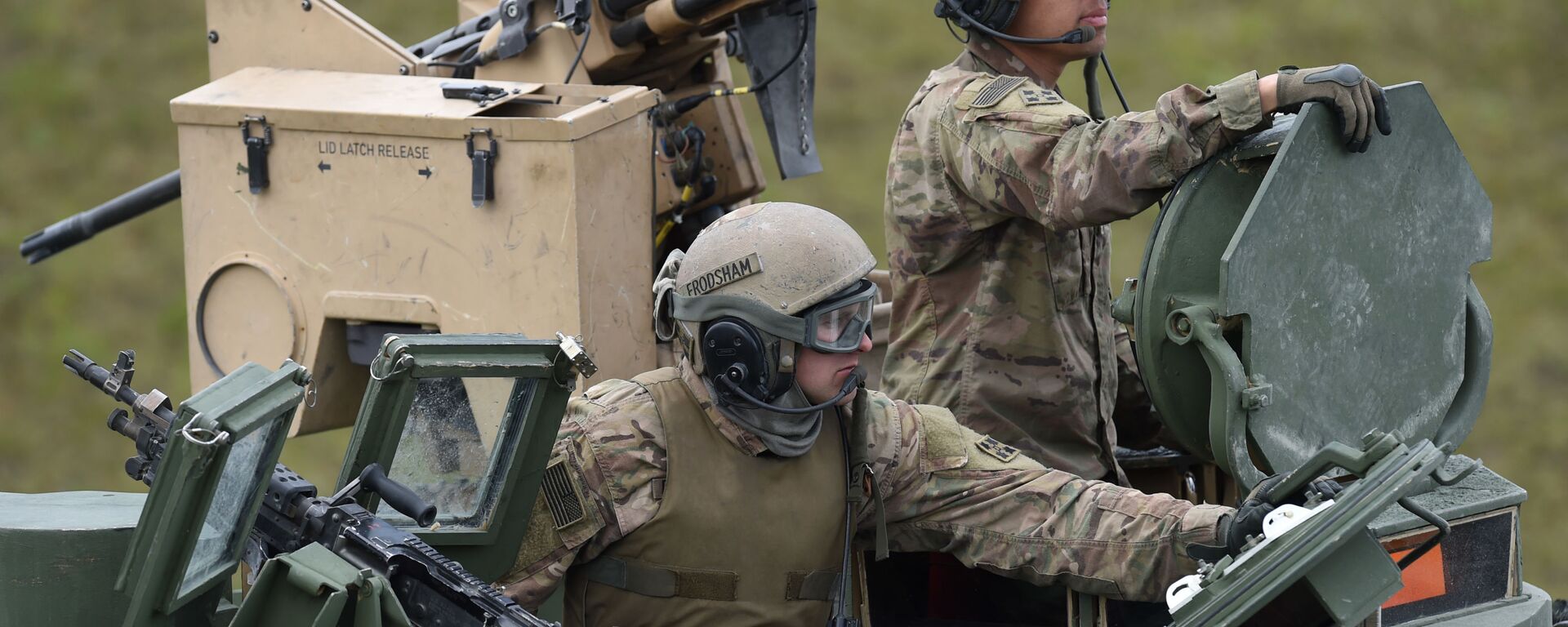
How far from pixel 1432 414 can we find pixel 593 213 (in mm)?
1969

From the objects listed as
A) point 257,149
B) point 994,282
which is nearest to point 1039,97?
point 994,282

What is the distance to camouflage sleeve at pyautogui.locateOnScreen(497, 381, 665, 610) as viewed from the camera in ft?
11.8

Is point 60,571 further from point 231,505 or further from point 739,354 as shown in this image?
point 739,354

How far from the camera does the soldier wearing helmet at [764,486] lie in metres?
3.56

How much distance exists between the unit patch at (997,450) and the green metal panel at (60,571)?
1580 millimetres

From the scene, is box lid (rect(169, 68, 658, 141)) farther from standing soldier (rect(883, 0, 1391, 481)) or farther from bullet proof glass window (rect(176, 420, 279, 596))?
bullet proof glass window (rect(176, 420, 279, 596))

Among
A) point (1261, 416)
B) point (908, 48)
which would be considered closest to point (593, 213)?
point (1261, 416)

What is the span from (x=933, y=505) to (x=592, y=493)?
667mm

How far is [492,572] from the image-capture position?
11.8 ft

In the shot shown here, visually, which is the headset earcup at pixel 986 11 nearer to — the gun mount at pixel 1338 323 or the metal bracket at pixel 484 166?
the gun mount at pixel 1338 323

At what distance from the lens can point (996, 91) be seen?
4023 mm

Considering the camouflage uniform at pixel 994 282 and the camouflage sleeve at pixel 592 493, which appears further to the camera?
the camouflage uniform at pixel 994 282

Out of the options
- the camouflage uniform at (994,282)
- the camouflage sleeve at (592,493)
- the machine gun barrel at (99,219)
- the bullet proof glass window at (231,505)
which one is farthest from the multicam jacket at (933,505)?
the machine gun barrel at (99,219)

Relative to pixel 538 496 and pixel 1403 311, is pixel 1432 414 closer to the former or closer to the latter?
pixel 1403 311
